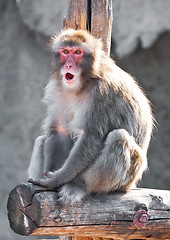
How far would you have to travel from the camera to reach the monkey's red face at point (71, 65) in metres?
4.36

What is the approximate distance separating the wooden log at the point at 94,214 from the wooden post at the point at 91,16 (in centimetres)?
203

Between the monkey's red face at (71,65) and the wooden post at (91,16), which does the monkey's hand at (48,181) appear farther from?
the wooden post at (91,16)

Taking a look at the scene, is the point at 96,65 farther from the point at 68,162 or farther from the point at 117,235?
the point at 117,235

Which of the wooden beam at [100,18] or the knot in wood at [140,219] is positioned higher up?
the wooden beam at [100,18]

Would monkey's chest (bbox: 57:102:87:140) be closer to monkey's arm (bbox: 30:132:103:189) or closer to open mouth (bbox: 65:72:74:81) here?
monkey's arm (bbox: 30:132:103:189)

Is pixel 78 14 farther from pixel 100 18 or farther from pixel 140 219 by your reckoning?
pixel 140 219

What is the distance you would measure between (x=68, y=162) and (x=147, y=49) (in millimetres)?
5131

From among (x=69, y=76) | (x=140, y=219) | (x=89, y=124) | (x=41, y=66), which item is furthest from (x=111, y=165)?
(x=41, y=66)

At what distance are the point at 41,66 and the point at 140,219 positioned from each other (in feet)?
19.5

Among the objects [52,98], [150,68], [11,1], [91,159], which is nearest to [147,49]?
[150,68]

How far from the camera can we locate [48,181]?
13.6 ft

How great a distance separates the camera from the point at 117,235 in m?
4.24

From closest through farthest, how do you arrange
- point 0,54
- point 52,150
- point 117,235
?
point 117,235
point 52,150
point 0,54

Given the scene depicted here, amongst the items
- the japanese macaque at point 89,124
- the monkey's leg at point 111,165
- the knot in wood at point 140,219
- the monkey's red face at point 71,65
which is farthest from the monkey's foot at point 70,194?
the monkey's red face at point 71,65
